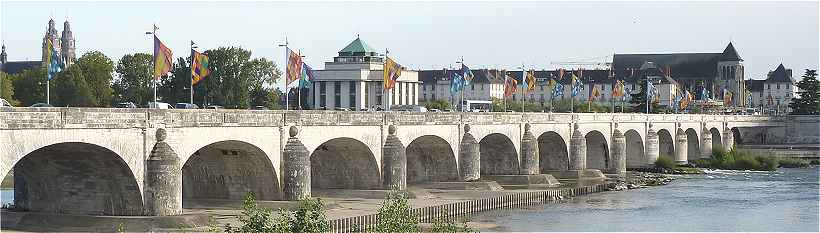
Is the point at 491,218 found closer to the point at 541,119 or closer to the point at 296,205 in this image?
the point at 296,205

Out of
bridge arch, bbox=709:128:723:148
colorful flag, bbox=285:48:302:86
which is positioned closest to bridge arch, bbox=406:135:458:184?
colorful flag, bbox=285:48:302:86

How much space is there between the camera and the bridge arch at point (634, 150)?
398 feet

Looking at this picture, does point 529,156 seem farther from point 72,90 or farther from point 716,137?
point 716,137

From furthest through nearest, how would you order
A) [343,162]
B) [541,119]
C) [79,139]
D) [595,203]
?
[541,119], [595,203], [343,162], [79,139]

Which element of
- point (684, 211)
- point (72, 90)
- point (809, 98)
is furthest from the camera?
point (809, 98)

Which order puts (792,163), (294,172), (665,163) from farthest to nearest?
(792,163), (665,163), (294,172)

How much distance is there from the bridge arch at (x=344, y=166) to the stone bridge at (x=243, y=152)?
0.06 metres

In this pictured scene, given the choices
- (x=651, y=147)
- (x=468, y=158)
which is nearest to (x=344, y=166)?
(x=468, y=158)

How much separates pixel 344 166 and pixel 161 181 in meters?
23.6

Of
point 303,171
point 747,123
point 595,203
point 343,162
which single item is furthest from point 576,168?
point 747,123

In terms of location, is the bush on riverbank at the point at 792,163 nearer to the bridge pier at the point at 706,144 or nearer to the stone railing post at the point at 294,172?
the bridge pier at the point at 706,144

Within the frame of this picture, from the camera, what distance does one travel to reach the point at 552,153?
102m

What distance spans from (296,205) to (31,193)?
41.2 feet

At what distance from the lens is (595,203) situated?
80.5m
